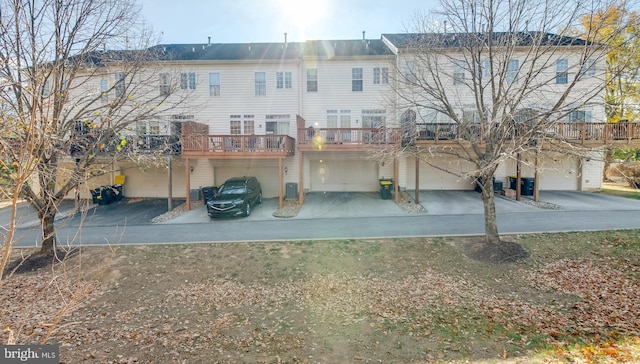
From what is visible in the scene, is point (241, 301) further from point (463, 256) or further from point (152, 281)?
point (463, 256)

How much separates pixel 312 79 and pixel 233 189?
8.66 m

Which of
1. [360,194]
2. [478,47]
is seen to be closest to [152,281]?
[478,47]

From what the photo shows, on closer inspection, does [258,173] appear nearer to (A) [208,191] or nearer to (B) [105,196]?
(A) [208,191]

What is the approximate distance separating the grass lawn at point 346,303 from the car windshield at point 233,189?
15.5 ft

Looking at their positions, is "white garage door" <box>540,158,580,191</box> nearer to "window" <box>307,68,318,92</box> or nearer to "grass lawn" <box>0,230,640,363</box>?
"grass lawn" <box>0,230,640,363</box>

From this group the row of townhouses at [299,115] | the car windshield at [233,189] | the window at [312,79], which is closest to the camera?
the car windshield at [233,189]

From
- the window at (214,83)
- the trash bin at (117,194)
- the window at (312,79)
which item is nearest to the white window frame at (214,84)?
the window at (214,83)

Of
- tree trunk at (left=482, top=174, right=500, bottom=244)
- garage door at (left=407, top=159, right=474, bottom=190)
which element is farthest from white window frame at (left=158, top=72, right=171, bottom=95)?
garage door at (left=407, top=159, right=474, bottom=190)

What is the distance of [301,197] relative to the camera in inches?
620

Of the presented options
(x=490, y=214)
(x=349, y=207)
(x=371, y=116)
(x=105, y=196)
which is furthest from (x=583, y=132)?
(x=105, y=196)

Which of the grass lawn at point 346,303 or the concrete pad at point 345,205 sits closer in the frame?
the grass lawn at point 346,303

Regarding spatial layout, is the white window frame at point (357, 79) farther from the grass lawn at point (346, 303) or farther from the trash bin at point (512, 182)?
the grass lawn at point (346, 303)

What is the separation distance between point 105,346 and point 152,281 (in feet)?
8.61

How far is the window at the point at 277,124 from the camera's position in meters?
18.3
